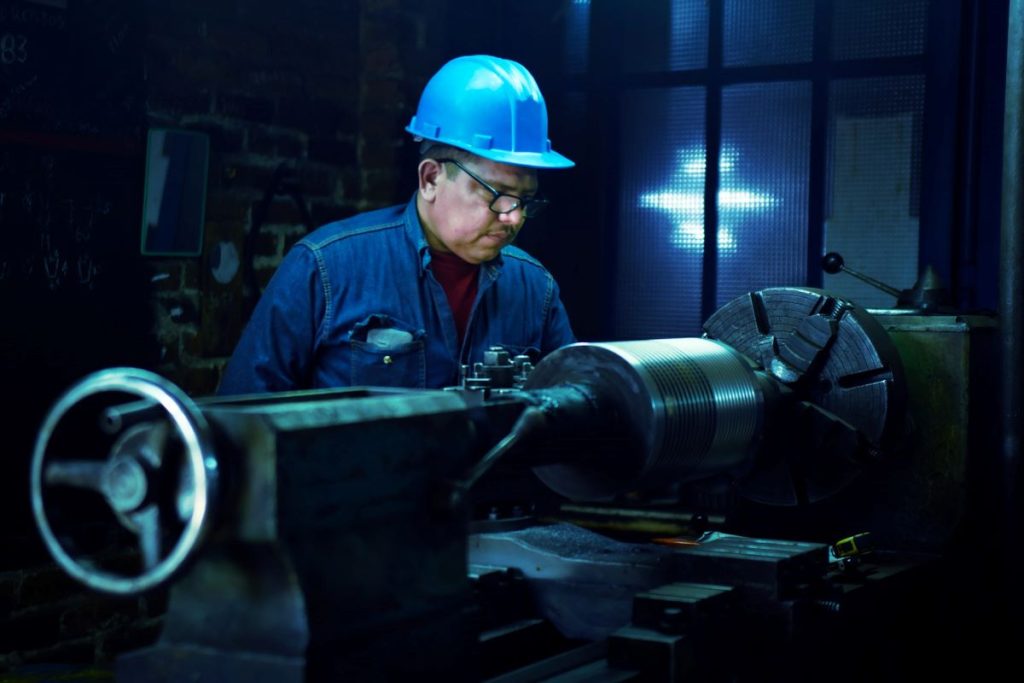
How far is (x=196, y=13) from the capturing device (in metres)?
3.50

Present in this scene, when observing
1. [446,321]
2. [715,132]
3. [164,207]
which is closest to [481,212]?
[446,321]

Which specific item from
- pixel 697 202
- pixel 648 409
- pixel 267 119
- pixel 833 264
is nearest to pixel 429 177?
pixel 833 264

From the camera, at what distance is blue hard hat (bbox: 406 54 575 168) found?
2.63 meters

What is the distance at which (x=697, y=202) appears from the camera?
3928mm

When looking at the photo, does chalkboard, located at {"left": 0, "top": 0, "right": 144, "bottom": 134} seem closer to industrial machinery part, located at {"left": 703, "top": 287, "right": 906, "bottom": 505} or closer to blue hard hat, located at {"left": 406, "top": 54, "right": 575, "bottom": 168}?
blue hard hat, located at {"left": 406, "top": 54, "right": 575, "bottom": 168}

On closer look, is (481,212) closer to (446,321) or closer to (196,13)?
(446,321)

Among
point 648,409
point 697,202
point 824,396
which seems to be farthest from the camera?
point 697,202

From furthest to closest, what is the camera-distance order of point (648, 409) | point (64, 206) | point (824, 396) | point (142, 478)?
1. point (64, 206)
2. point (824, 396)
3. point (648, 409)
4. point (142, 478)

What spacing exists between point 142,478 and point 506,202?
1.62 meters

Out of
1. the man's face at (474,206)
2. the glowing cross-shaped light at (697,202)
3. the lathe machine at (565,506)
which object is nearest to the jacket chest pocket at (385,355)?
the man's face at (474,206)

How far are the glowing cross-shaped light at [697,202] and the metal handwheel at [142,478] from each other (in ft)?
9.45

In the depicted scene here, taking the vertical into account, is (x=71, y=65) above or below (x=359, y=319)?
above

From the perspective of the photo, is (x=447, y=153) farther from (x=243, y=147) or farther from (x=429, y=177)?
(x=243, y=147)

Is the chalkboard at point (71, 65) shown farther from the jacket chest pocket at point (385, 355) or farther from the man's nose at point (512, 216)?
the man's nose at point (512, 216)
